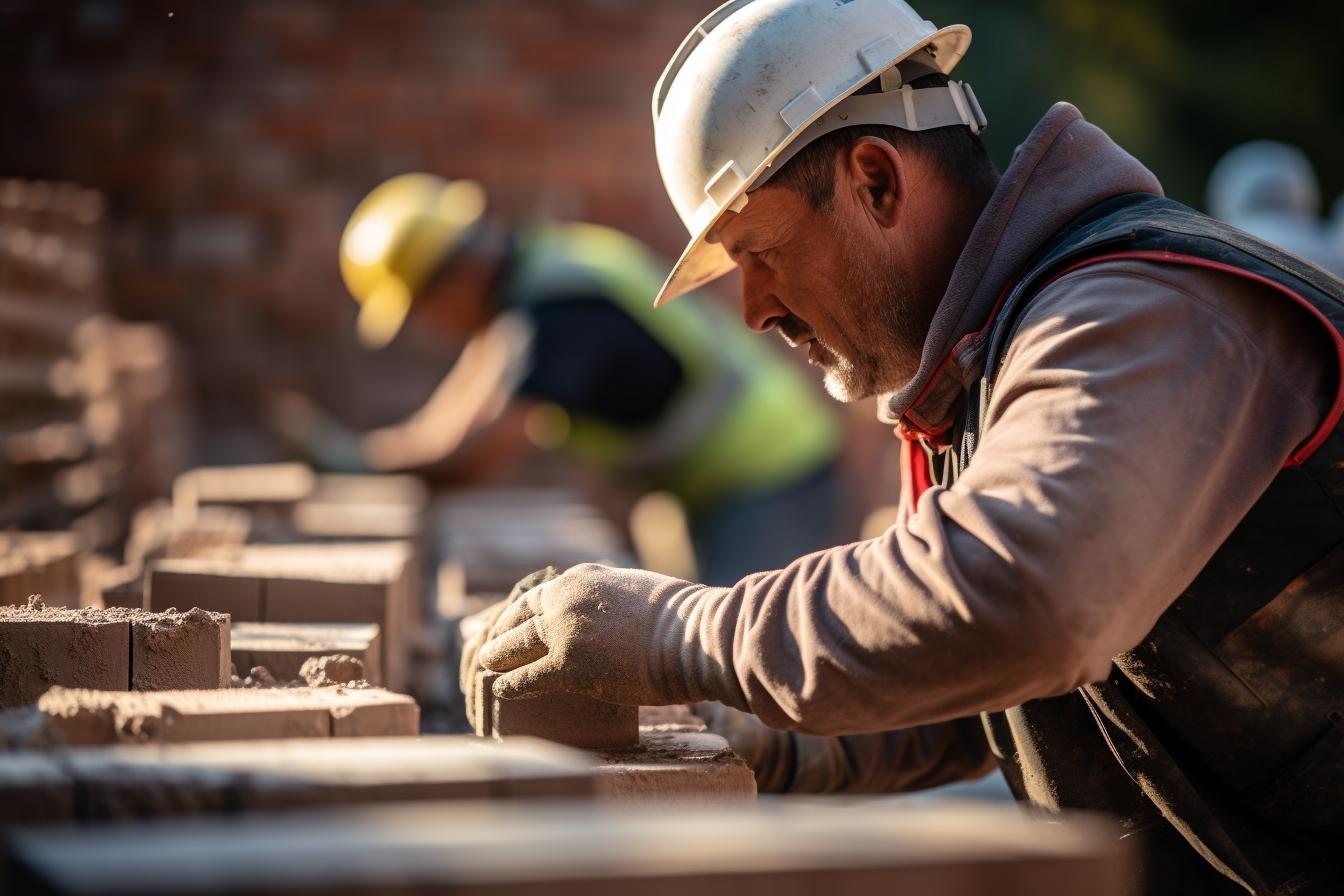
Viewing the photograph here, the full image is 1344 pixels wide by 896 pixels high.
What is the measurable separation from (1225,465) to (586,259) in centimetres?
438

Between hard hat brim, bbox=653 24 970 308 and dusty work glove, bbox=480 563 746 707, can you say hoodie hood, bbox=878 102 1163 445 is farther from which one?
dusty work glove, bbox=480 563 746 707

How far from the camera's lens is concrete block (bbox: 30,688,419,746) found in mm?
1761

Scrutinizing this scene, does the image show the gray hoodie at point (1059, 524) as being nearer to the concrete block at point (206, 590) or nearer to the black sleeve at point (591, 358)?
the concrete block at point (206, 590)

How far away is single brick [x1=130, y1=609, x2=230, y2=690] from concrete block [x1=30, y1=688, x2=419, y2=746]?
0.21 metres

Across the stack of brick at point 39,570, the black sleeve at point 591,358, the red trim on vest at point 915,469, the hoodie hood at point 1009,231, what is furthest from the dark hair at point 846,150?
the black sleeve at point 591,358

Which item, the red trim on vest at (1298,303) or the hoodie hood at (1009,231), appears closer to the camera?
the red trim on vest at (1298,303)

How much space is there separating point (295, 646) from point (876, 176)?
1249 millimetres

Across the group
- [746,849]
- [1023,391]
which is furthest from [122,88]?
[746,849]

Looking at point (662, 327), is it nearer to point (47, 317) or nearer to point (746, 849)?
point (47, 317)

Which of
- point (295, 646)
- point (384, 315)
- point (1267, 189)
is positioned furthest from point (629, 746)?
point (1267, 189)

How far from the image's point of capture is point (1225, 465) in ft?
6.31

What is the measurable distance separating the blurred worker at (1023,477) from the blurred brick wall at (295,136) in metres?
6.18

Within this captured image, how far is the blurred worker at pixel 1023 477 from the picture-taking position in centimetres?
184

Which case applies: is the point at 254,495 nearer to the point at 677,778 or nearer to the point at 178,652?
the point at 178,652
